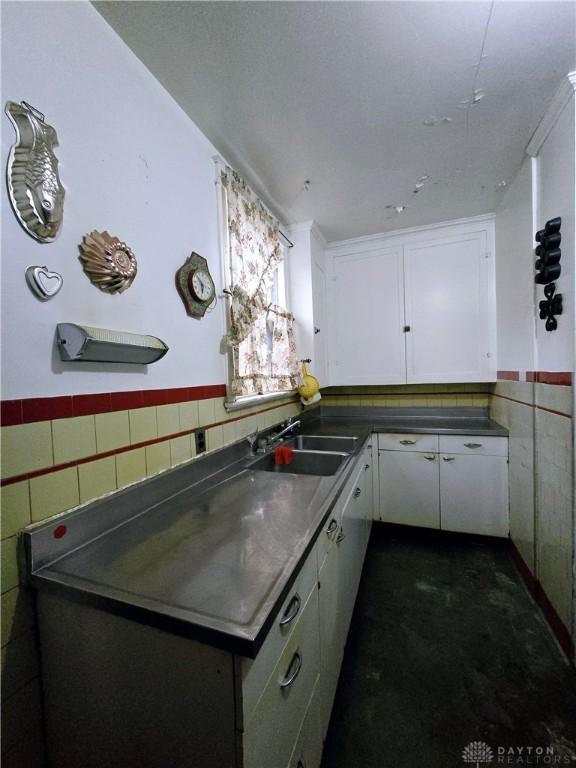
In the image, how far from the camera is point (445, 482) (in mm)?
2104

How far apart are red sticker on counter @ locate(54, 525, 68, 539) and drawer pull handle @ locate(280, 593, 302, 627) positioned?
1.85 ft

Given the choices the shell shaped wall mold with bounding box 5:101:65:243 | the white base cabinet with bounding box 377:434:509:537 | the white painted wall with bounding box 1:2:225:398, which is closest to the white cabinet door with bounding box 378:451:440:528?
the white base cabinet with bounding box 377:434:509:537

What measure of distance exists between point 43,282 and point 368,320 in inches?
88.3

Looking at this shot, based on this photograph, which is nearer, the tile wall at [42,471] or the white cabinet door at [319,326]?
the tile wall at [42,471]

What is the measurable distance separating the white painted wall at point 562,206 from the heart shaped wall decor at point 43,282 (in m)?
1.78

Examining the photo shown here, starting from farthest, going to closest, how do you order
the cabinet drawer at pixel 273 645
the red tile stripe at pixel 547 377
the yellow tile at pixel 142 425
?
the red tile stripe at pixel 547 377
the yellow tile at pixel 142 425
the cabinet drawer at pixel 273 645

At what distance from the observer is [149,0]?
0.85 metres

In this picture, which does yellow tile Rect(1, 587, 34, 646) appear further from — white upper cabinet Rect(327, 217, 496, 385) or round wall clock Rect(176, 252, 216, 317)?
white upper cabinet Rect(327, 217, 496, 385)

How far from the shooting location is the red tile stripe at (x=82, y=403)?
0.67 m

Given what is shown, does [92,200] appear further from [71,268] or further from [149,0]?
[149,0]

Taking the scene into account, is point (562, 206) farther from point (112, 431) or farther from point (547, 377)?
point (112, 431)

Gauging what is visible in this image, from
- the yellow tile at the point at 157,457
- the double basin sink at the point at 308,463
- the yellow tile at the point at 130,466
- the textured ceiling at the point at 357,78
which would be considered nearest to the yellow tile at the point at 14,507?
the yellow tile at the point at 130,466

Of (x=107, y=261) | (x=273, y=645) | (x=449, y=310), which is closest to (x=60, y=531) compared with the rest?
(x=273, y=645)

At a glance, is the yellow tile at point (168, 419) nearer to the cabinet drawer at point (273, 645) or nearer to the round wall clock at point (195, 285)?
the round wall clock at point (195, 285)
